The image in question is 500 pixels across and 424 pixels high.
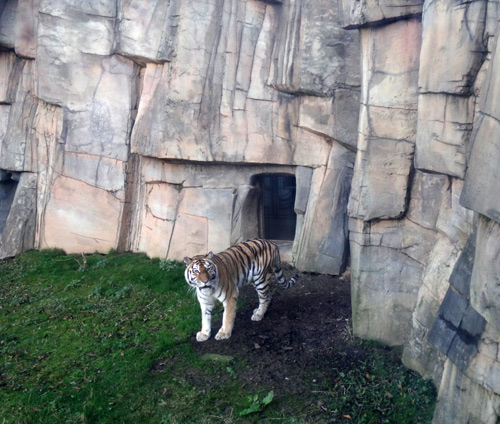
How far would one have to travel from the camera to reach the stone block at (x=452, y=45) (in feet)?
12.9

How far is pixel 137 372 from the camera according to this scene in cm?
540

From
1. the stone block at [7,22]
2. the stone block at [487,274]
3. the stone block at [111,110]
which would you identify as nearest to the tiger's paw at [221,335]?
the stone block at [487,274]

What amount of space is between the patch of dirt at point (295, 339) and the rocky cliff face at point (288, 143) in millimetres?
387

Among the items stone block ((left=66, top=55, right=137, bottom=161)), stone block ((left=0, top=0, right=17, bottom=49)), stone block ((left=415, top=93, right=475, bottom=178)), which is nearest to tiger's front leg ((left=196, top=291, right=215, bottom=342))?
stone block ((left=415, top=93, right=475, bottom=178))

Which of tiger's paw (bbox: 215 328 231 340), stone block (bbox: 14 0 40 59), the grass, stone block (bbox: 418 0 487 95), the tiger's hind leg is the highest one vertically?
stone block (bbox: 14 0 40 59)

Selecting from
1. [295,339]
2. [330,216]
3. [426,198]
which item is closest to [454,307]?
[426,198]

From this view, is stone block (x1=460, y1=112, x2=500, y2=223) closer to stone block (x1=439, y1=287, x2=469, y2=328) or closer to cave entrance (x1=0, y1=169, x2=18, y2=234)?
stone block (x1=439, y1=287, x2=469, y2=328)

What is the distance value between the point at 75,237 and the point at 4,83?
3078 mm

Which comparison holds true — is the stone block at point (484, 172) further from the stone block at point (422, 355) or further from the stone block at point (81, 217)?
the stone block at point (81, 217)

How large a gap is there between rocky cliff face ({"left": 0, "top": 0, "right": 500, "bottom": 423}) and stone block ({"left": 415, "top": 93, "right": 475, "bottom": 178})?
15mm

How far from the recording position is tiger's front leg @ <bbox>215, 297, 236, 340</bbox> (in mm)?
5938

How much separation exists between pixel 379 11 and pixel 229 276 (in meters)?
3.03

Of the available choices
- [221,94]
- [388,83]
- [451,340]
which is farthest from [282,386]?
[221,94]

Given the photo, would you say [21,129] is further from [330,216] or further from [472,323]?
[472,323]
